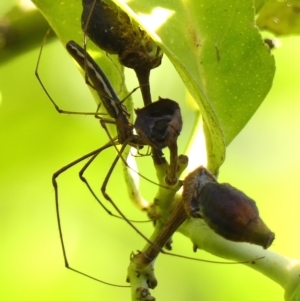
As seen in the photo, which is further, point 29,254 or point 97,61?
point 29,254

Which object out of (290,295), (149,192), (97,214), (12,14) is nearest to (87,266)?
(97,214)

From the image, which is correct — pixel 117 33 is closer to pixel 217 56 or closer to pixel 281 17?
pixel 217 56

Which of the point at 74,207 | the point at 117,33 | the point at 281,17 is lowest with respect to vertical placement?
the point at 74,207

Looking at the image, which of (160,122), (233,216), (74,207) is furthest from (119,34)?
(74,207)

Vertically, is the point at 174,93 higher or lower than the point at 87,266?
higher

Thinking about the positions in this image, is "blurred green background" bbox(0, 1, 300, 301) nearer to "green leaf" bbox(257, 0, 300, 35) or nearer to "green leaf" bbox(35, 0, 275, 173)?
"green leaf" bbox(257, 0, 300, 35)

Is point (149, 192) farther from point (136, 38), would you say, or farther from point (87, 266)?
point (136, 38)
